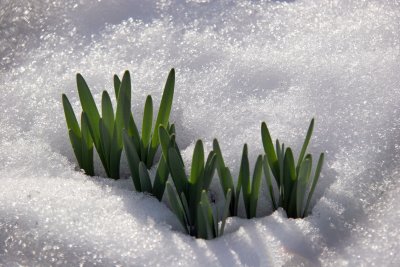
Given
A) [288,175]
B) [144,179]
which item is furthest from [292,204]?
[144,179]

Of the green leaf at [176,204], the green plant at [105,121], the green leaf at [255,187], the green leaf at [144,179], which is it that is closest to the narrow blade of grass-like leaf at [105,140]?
the green plant at [105,121]

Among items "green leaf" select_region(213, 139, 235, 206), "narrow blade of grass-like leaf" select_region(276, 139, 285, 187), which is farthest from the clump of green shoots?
"narrow blade of grass-like leaf" select_region(276, 139, 285, 187)

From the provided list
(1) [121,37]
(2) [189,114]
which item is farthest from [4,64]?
(2) [189,114]

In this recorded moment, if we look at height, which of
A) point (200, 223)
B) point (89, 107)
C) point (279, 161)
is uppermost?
point (89, 107)

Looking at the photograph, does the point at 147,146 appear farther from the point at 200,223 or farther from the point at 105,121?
the point at 200,223

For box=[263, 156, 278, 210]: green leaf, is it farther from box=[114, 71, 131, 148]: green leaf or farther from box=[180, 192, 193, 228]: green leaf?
box=[114, 71, 131, 148]: green leaf

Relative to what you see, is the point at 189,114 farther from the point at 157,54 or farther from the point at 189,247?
the point at 189,247
